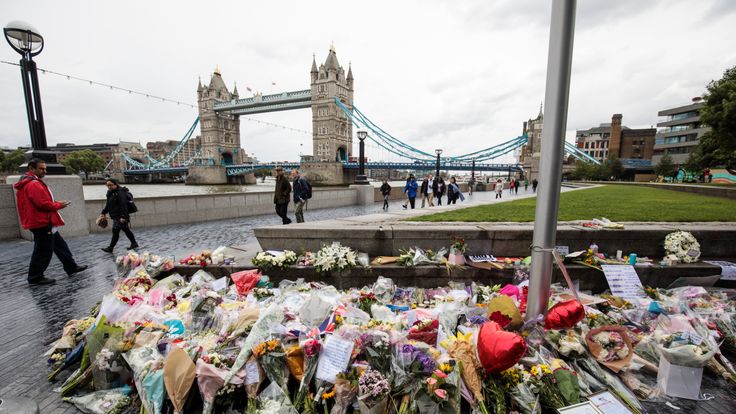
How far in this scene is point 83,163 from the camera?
7069 centimetres

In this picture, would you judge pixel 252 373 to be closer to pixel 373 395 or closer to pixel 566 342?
pixel 373 395

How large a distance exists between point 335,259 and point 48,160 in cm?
757

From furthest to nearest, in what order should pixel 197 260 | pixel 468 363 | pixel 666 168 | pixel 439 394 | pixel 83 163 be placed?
1. pixel 83 163
2. pixel 666 168
3. pixel 197 260
4. pixel 468 363
5. pixel 439 394

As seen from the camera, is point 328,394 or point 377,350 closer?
point 328,394

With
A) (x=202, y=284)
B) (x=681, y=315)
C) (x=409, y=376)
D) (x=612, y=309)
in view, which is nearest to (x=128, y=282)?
(x=202, y=284)

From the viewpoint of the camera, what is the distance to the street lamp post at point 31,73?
6.34 m

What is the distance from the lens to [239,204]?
37.9ft

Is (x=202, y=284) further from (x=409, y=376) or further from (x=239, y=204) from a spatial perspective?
(x=239, y=204)

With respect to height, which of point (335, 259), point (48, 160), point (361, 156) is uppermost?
point (361, 156)

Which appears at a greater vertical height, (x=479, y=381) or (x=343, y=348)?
(x=343, y=348)

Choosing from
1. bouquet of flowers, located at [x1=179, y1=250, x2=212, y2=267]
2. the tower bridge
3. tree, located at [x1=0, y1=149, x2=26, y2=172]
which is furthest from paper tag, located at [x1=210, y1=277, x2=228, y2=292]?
tree, located at [x1=0, y1=149, x2=26, y2=172]

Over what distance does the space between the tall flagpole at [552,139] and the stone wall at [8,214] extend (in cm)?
1042

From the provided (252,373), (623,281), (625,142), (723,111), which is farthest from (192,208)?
(625,142)

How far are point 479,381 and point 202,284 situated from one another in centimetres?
345
